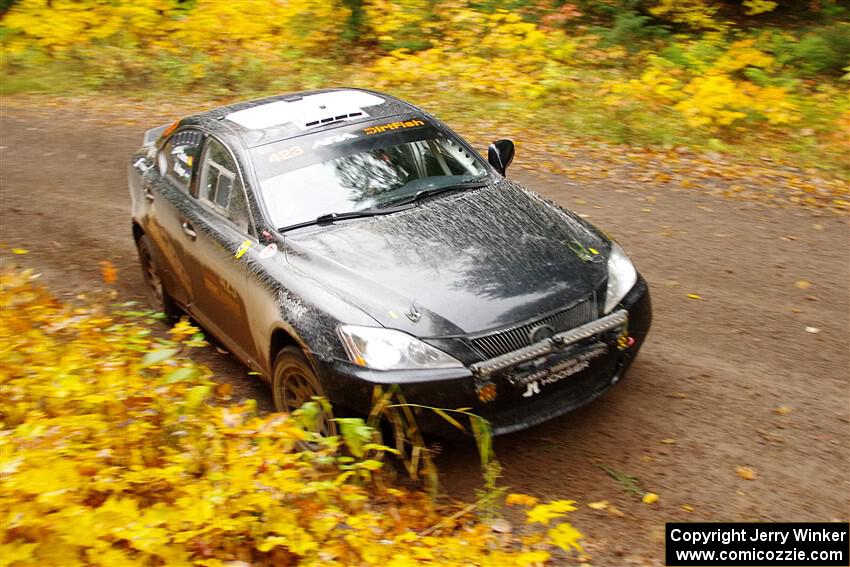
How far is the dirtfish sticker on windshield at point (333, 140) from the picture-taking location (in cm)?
600

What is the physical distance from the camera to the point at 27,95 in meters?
14.6

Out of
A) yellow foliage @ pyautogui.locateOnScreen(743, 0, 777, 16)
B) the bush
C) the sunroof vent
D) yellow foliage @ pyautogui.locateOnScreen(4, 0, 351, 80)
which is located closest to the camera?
the sunroof vent

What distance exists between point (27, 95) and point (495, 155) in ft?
36.6

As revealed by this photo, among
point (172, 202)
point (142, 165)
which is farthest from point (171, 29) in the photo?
point (172, 202)

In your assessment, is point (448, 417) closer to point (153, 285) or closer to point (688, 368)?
point (688, 368)

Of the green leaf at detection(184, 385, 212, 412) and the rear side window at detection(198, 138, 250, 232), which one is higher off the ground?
the rear side window at detection(198, 138, 250, 232)

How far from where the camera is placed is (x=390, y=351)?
455 cm

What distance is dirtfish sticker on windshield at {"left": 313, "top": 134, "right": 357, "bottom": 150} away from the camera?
5996mm

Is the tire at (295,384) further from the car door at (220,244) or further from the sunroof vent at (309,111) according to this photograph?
the sunroof vent at (309,111)

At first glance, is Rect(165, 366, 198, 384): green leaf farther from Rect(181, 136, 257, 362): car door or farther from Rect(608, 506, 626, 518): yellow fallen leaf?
Rect(608, 506, 626, 518): yellow fallen leaf

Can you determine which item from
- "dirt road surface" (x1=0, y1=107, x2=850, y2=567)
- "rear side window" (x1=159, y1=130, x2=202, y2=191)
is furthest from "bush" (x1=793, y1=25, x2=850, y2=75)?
"rear side window" (x1=159, y1=130, x2=202, y2=191)

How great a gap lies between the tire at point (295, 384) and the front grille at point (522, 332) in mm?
934

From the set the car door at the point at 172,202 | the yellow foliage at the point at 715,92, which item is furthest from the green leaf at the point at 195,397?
the yellow foliage at the point at 715,92

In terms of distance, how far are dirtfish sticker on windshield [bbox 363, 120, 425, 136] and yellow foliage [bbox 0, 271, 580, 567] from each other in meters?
2.09
